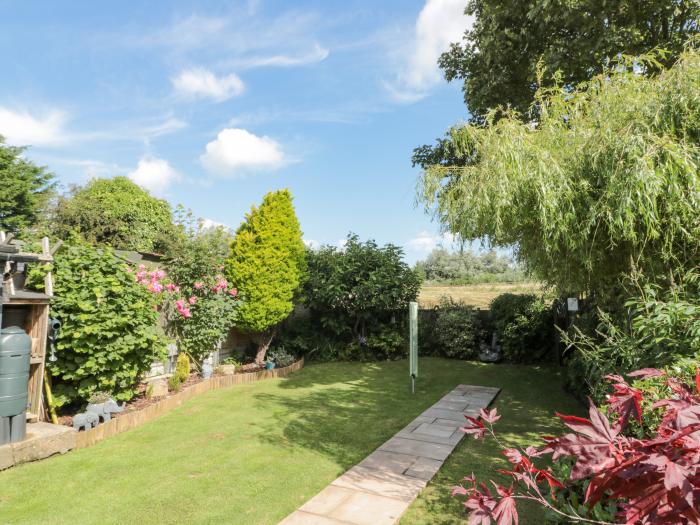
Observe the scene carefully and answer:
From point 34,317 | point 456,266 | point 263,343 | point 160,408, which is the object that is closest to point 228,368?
point 263,343

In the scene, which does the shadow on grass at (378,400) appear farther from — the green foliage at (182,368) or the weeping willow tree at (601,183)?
the weeping willow tree at (601,183)

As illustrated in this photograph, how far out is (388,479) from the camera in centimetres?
375

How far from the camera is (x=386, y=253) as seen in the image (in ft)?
35.4

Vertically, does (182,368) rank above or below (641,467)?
below

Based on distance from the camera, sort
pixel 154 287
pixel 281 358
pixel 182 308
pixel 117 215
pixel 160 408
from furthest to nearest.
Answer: pixel 117 215 < pixel 281 358 < pixel 182 308 < pixel 154 287 < pixel 160 408

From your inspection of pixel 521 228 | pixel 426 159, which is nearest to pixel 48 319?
pixel 521 228

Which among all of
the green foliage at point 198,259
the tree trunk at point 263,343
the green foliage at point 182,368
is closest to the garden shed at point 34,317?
the green foliage at point 182,368

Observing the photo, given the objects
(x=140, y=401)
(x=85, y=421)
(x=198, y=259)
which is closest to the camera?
(x=85, y=421)

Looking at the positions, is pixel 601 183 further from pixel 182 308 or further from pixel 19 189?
pixel 19 189

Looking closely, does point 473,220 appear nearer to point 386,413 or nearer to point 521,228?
point 521,228

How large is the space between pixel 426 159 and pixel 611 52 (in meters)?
4.69

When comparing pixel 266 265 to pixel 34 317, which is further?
pixel 266 265

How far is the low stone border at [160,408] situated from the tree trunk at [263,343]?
2.62 feet

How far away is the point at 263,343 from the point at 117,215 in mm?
6801
